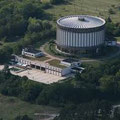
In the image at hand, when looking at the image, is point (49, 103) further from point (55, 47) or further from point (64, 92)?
point (55, 47)

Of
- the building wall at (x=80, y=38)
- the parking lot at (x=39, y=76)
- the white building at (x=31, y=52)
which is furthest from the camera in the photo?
the building wall at (x=80, y=38)

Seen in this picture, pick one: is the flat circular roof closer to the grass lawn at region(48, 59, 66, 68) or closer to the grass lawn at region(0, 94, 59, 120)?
the grass lawn at region(48, 59, 66, 68)

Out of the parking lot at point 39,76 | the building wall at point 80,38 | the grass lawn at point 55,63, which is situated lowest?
the parking lot at point 39,76

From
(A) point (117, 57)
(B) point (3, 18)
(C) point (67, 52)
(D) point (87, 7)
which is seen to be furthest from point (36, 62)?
(D) point (87, 7)

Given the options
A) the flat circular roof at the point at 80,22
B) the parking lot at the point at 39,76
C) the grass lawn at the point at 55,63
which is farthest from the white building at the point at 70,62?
the flat circular roof at the point at 80,22

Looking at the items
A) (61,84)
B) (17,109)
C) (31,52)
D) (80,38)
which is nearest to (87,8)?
(80,38)

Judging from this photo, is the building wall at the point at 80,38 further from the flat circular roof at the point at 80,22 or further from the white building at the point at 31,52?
the white building at the point at 31,52
